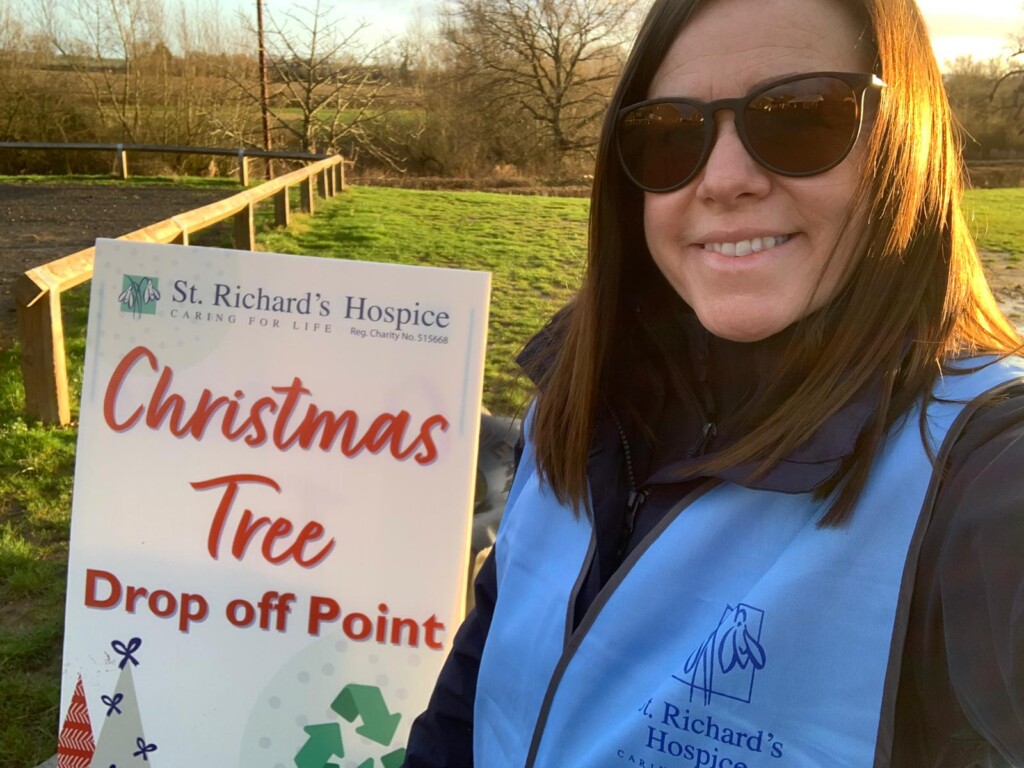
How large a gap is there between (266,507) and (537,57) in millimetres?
33946

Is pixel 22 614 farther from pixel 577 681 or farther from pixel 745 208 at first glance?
pixel 745 208

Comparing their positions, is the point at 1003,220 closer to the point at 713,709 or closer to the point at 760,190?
the point at 760,190

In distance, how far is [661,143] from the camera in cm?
125

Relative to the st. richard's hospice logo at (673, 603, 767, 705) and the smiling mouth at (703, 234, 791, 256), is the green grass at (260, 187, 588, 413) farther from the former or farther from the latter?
the st. richard's hospice logo at (673, 603, 767, 705)

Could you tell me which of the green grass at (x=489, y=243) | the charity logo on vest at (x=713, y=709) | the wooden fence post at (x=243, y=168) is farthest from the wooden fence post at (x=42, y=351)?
the wooden fence post at (x=243, y=168)

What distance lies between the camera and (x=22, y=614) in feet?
10.0

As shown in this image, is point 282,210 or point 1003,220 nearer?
point 282,210

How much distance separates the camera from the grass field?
277 centimetres

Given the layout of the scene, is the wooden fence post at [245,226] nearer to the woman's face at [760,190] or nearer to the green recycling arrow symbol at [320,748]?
the green recycling arrow symbol at [320,748]

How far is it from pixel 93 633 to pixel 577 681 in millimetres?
1453

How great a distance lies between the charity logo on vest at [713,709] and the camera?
0.98 metres

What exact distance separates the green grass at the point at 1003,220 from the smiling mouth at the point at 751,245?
7.10m

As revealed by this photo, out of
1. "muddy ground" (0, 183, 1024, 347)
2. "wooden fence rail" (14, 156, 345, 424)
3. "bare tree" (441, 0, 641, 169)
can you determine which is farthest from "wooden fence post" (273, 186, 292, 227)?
"bare tree" (441, 0, 641, 169)

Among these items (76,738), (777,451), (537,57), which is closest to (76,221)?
(76,738)
